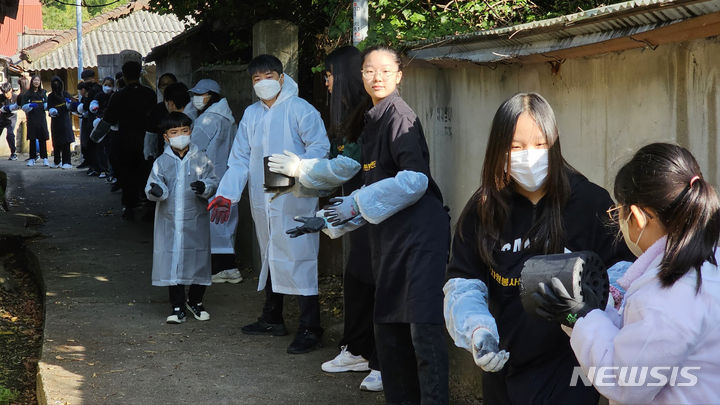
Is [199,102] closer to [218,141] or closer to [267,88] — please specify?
[218,141]

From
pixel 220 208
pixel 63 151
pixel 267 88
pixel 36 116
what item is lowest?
pixel 63 151

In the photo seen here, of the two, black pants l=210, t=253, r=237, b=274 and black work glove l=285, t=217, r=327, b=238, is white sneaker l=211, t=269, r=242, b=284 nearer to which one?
black pants l=210, t=253, r=237, b=274

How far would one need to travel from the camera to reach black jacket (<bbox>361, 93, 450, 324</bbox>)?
423 cm

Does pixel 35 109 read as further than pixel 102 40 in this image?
No

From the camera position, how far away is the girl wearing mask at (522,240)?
289 centimetres

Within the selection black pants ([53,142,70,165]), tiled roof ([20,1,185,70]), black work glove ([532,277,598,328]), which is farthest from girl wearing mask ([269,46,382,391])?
tiled roof ([20,1,185,70])

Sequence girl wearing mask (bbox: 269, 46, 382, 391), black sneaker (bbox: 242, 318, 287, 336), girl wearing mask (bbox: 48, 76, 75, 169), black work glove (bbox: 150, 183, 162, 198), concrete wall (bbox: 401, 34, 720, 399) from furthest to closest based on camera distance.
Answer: girl wearing mask (bbox: 48, 76, 75, 169)
black work glove (bbox: 150, 183, 162, 198)
black sneaker (bbox: 242, 318, 287, 336)
girl wearing mask (bbox: 269, 46, 382, 391)
concrete wall (bbox: 401, 34, 720, 399)

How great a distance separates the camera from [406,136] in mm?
4289

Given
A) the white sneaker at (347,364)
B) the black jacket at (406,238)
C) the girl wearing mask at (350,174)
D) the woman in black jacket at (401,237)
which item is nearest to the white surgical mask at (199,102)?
the girl wearing mask at (350,174)

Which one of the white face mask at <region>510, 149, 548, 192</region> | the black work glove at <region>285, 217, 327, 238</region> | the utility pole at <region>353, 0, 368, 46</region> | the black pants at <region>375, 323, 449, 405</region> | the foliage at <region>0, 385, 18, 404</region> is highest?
the utility pole at <region>353, 0, 368, 46</region>

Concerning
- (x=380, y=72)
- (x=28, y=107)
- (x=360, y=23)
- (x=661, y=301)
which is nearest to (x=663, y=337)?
(x=661, y=301)

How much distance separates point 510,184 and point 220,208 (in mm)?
3342

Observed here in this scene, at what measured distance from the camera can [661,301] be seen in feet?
6.98

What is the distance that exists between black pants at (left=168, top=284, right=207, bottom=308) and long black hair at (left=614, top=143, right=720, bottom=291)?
194 inches
